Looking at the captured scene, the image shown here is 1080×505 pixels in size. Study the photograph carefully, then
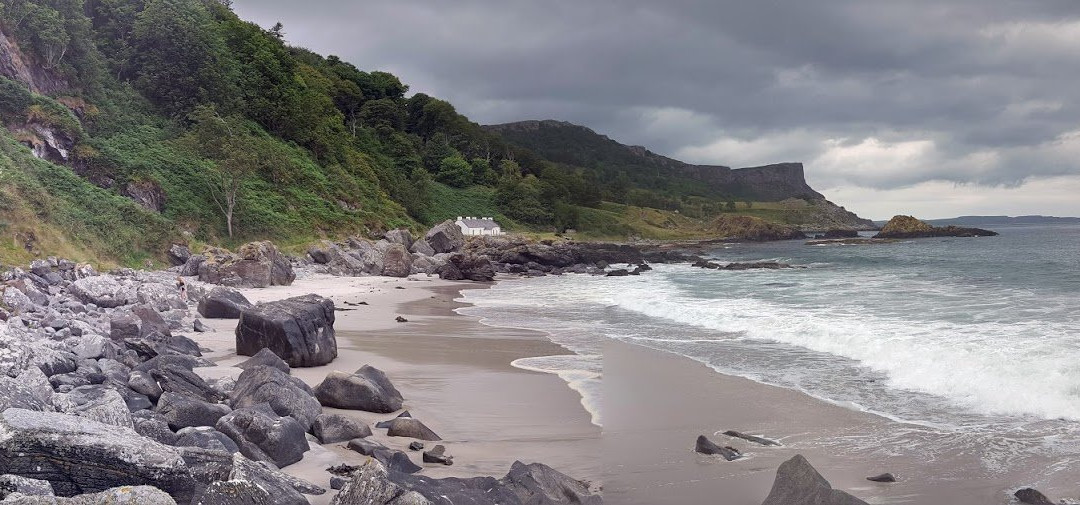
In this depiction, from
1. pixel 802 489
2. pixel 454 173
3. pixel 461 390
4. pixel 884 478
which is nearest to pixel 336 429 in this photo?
pixel 461 390

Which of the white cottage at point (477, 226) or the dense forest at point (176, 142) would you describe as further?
the white cottage at point (477, 226)

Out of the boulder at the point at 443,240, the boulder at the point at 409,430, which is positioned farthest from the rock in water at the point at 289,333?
the boulder at the point at 443,240

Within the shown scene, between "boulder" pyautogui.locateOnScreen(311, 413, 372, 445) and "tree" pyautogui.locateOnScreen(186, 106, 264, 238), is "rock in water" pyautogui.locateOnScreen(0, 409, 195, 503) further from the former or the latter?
"tree" pyautogui.locateOnScreen(186, 106, 264, 238)

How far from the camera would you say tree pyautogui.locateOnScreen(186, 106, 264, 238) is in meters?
35.4

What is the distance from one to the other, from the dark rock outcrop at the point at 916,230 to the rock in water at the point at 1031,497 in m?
107

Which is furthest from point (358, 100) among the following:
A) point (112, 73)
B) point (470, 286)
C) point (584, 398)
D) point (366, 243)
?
point (584, 398)

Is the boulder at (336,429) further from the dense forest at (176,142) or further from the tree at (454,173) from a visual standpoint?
the tree at (454,173)

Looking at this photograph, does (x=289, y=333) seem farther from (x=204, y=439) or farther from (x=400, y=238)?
(x=400, y=238)

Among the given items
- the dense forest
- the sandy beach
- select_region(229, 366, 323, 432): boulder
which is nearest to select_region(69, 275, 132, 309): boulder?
the sandy beach

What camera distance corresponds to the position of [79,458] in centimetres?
416

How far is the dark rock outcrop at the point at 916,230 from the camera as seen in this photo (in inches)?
4075

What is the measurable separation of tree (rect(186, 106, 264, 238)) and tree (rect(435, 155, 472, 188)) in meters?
41.3

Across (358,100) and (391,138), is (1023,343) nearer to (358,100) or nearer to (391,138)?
(391,138)

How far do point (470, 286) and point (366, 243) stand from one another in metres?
9.07
